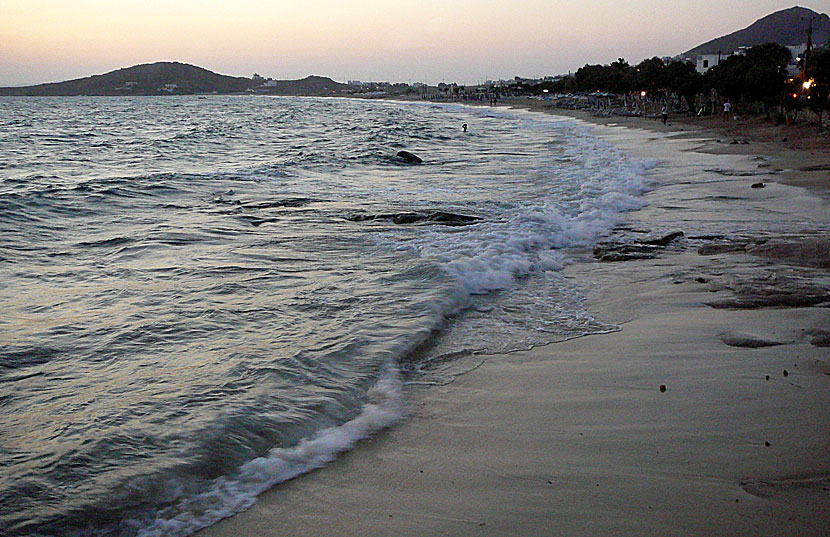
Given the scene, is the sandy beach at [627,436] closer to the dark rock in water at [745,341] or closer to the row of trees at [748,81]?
the dark rock in water at [745,341]

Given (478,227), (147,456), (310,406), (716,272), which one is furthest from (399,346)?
(478,227)

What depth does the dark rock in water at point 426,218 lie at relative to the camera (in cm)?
1191

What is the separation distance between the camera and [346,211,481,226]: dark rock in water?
1191 centimetres

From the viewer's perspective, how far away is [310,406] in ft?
15.7

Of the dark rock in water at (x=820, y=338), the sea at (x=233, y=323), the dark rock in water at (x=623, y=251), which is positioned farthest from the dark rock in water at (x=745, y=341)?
the dark rock in water at (x=623, y=251)

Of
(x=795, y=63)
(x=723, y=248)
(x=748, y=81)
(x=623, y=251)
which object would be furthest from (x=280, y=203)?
(x=795, y=63)

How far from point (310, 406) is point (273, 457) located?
710 mm

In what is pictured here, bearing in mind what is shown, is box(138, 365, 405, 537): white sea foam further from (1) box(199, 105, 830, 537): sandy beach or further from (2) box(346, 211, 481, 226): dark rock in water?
(2) box(346, 211, 481, 226): dark rock in water

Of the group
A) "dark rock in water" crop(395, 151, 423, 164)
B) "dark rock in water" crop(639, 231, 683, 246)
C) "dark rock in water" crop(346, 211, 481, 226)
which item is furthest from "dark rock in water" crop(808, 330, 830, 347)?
"dark rock in water" crop(395, 151, 423, 164)

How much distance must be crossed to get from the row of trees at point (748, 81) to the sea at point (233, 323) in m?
19.4

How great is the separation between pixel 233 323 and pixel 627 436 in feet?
13.1

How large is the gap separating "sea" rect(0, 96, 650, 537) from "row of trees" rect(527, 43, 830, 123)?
19.4 metres

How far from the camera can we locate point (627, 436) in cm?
402

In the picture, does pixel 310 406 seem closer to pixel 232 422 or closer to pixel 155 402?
pixel 232 422
